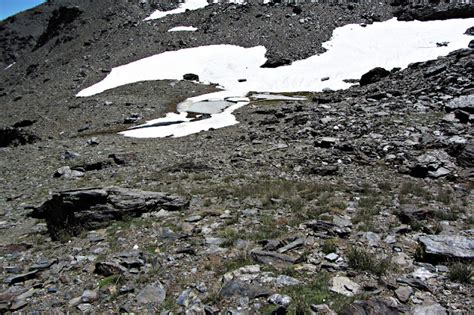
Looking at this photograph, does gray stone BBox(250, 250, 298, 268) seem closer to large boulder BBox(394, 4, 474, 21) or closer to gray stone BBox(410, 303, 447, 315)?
gray stone BBox(410, 303, 447, 315)

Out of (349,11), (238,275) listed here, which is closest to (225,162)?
(238,275)

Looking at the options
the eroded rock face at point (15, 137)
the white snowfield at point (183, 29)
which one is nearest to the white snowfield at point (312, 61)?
the white snowfield at point (183, 29)

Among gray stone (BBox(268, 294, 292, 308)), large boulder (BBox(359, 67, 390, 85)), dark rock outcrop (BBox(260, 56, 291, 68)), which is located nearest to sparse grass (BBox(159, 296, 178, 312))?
gray stone (BBox(268, 294, 292, 308))

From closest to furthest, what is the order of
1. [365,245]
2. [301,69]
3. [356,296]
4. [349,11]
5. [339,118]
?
[356,296] → [365,245] → [339,118] → [301,69] → [349,11]

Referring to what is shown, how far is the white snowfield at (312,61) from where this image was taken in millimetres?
52969

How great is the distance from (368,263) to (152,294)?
182 inches

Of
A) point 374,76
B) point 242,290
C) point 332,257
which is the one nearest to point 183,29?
point 374,76

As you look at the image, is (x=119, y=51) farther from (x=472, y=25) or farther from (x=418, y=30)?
(x=472, y=25)

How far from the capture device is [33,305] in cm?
732

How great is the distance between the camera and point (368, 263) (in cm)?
736

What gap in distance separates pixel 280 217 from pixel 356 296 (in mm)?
4468

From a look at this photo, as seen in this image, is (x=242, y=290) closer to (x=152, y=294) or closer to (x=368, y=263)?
(x=152, y=294)

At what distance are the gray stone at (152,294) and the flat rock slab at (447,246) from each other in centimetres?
582

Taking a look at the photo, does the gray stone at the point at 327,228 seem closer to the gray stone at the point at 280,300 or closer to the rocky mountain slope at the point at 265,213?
the rocky mountain slope at the point at 265,213
